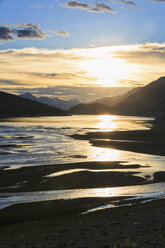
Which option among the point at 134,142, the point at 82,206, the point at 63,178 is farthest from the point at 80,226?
the point at 134,142

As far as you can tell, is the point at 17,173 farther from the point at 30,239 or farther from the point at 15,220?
the point at 30,239

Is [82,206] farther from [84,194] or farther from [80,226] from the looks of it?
[80,226]

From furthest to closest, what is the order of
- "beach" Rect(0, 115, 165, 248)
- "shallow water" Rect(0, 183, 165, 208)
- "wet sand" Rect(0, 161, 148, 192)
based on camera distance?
"wet sand" Rect(0, 161, 148, 192)
"shallow water" Rect(0, 183, 165, 208)
"beach" Rect(0, 115, 165, 248)

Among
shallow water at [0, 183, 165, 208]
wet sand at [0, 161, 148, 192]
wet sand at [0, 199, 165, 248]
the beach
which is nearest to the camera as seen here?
wet sand at [0, 199, 165, 248]

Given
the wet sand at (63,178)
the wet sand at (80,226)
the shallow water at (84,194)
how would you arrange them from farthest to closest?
the wet sand at (63,178)
the shallow water at (84,194)
the wet sand at (80,226)

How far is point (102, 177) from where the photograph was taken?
2527 cm

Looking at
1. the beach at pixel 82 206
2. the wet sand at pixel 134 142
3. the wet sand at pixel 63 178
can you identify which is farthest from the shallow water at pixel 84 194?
the wet sand at pixel 134 142

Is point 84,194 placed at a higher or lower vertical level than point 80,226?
lower

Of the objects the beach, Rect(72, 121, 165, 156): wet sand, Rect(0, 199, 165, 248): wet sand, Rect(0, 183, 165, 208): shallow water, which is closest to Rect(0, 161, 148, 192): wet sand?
the beach

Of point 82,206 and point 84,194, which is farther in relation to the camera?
point 84,194

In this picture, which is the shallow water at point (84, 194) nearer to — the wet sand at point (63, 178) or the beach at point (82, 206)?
the beach at point (82, 206)

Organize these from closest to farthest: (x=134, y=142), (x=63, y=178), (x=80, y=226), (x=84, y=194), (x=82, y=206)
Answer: (x=80, y=226)
(x=82, y=206)
(x=84, y=194)
(x=63, y=178)
(x=134, y=142)

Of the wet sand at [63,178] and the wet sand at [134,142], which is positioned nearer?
the wet sand at [63,178]

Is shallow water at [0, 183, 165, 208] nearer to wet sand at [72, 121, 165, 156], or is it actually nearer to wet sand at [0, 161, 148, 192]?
wet sand at [0, 161, 148, 192]
